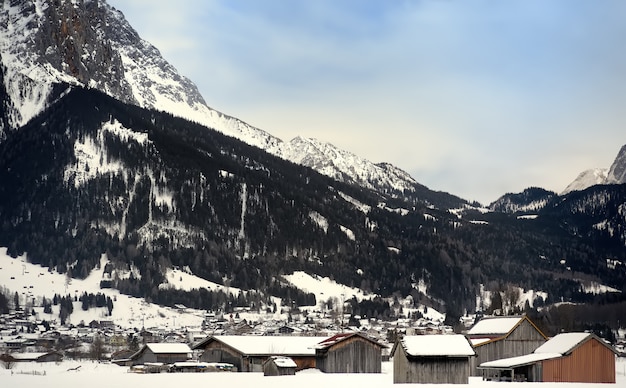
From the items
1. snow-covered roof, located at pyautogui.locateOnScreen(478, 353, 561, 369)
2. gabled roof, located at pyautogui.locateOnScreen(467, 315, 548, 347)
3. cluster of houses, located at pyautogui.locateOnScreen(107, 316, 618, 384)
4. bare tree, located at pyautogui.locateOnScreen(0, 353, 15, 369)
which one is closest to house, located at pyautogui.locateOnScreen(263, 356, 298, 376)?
cluster of houses, located at pyautogui.locateOnScreen(107, 316, 618, 384)

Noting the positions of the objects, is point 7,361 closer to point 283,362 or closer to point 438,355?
point 283,362

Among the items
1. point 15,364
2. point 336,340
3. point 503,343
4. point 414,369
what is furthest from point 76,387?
point 15,364

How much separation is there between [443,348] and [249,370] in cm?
2965

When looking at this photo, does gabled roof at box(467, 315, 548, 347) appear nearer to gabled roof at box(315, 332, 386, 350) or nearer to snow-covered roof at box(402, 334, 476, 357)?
gabled roof at box(315, 332, 386, 350)

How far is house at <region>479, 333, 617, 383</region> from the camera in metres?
109

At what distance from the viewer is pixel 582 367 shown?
10931 cm

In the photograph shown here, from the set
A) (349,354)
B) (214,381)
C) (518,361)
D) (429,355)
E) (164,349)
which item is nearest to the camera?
(214,381)

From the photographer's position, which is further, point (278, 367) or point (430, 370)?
point (278, 367)

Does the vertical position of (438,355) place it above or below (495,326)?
below

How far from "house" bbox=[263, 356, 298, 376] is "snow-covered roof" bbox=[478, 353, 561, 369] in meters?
20.6

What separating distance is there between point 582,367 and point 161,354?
6073cm

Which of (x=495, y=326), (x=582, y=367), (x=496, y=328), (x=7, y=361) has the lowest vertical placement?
(x=7, y=361)

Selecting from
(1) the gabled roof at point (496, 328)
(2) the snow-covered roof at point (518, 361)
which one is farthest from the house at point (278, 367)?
(1) the gabled roof at point (496, 328)

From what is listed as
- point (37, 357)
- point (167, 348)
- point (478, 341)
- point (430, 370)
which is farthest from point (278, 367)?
point (37, 357)
